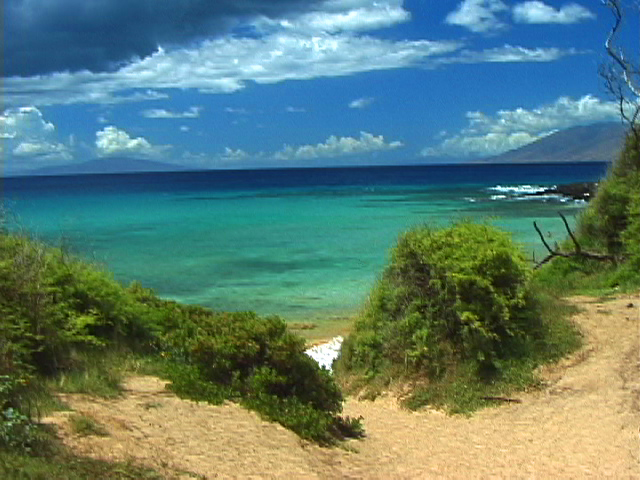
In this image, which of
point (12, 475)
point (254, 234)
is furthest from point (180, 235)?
point (12, 475)

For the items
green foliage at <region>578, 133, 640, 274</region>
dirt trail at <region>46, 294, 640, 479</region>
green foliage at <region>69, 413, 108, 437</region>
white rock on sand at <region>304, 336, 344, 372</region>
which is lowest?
white rock on sand at <region>304, 336, 344, 372</region>

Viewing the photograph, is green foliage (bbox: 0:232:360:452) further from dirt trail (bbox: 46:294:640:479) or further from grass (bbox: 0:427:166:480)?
grass (bbox: 0:427:166:480)

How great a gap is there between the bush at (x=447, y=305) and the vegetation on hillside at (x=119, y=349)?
3.15 metres

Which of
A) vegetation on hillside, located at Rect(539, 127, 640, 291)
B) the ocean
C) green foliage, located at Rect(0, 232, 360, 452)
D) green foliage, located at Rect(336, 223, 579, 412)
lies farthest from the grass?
vegetation on hillside, located at Rect(539, 127, 640, 291)

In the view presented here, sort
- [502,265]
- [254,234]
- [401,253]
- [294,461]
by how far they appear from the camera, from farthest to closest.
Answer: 1. [254,234]
2. [401,253]
3. [502,265]
4. [294,461]

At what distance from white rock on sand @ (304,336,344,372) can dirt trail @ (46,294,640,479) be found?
121 inches

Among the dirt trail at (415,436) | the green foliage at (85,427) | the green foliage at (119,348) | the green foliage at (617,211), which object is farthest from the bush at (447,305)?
the green foliage at (617,211)

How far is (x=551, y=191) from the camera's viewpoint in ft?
250

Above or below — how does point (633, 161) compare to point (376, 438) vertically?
above

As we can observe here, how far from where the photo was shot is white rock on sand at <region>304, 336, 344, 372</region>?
52.1 ft

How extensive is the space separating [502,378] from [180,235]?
37112 millimetres

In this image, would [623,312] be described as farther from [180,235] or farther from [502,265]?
[180,235]

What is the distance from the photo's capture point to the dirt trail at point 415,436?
294 inches

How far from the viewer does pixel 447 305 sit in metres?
13.0
